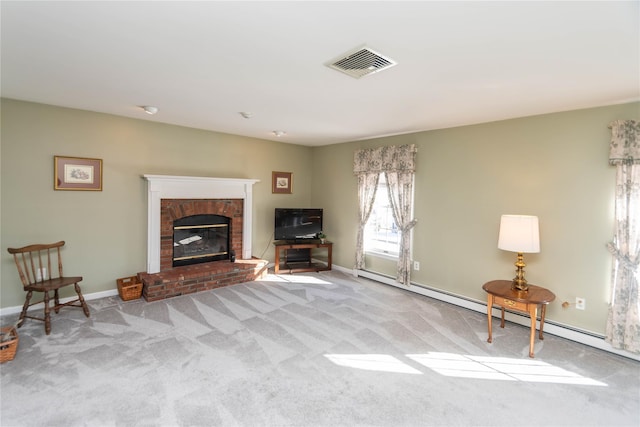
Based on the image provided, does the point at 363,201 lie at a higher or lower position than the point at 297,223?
higher

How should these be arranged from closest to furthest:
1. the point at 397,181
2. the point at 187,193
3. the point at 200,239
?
the point at 187,193 < the point at 397,181 < the point at 200,239

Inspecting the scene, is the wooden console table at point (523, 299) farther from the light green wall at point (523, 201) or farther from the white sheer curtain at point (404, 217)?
the white sheer curtain at point (404, 217)

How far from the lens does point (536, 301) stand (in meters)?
2.85

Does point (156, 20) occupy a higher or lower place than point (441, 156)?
higher

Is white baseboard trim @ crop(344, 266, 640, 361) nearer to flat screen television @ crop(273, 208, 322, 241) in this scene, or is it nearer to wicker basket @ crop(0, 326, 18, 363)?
flat screen television @ crop(273, 208, 322, 241)

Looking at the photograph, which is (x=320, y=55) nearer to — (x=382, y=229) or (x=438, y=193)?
(x=438, y=193)

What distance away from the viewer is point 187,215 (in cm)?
463

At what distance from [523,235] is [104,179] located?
499cm

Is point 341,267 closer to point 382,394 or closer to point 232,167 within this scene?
point 232,167

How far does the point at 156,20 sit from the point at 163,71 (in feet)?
2.66

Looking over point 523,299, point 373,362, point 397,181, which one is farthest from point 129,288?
point 523,299

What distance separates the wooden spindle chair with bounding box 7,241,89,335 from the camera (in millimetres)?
3166

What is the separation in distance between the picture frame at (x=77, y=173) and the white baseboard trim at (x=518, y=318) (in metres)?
4.25

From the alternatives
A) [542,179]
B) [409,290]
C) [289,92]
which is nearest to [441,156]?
[542,179]
